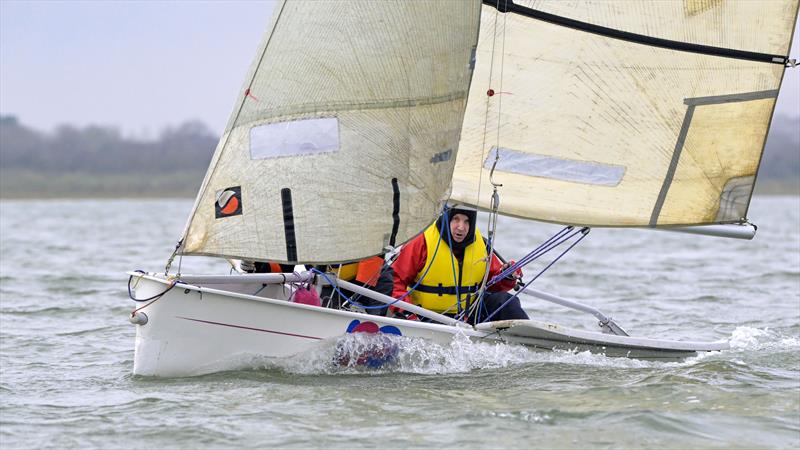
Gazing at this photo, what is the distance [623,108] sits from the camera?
7328 mm

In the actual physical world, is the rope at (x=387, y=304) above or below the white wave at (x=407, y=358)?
above

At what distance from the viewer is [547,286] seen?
1530 centimetres

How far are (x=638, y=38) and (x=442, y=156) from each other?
151 centimetres

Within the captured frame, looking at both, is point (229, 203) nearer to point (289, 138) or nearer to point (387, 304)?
point (289, 138)

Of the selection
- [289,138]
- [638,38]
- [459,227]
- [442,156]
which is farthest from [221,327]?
[638,38]

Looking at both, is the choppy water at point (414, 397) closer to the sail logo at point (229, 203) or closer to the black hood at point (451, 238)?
the black hood at point (451, 238)

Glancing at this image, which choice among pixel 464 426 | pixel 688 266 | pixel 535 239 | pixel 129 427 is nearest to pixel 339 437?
pixel 464 426

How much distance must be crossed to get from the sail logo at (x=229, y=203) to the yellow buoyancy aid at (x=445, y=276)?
1.59m

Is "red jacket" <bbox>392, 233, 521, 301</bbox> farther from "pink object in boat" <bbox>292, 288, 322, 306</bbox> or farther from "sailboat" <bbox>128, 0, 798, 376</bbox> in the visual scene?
"pink object in boat" <bbox>292, 288, 322, 306</bbox>

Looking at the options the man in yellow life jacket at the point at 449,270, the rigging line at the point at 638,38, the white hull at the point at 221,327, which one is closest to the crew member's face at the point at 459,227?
the man in yellow life jacket at the point at 449,270

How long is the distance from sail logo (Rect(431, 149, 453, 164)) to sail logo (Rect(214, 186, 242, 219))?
3.70ft

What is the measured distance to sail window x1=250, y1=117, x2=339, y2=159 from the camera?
6.33 meters

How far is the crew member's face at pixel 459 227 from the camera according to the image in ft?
24.5

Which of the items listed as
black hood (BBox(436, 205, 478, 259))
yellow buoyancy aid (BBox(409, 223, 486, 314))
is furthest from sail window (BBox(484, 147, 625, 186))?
yellow buoyancy aid (BBox(409, 223, 486, 314))
